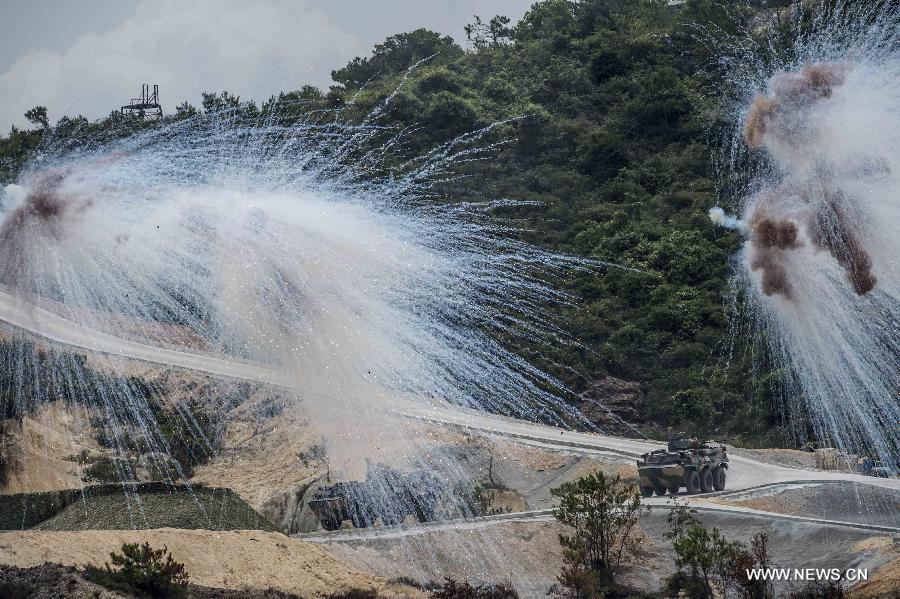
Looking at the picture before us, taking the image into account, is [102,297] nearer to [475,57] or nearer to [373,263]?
[373,263]

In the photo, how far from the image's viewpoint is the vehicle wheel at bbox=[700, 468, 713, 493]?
39.6 meters

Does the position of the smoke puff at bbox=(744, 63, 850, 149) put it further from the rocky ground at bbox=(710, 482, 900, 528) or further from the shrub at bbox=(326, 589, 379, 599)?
the shrub at bbox=(326, 589, 379, 599)

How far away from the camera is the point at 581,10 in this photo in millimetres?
84312

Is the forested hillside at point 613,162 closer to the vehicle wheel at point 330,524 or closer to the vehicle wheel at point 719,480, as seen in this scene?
the vehicle wheel at point 719,480

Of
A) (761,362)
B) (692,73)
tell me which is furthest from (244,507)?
(692,73)

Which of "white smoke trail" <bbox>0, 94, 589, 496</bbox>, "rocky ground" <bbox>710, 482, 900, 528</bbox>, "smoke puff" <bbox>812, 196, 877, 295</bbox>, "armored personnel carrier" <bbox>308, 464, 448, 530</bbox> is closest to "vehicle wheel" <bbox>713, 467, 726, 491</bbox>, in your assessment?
"rocky ground" <bbox>710, 482, 900, 528</bbox>

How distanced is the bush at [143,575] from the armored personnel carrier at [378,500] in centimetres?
1017

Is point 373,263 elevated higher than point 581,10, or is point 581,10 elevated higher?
point 581,10

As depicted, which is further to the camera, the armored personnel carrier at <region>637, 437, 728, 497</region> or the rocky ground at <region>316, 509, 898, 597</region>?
the armored personnel carrier at <region>637, 437, 728, 497</region>

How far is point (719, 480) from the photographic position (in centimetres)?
4019

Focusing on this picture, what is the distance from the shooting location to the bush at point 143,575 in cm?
2620

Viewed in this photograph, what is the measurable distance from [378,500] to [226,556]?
8601 mm

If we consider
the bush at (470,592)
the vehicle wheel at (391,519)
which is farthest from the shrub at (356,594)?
the vehicle wheel at (391,519)

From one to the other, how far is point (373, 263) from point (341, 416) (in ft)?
16.8
